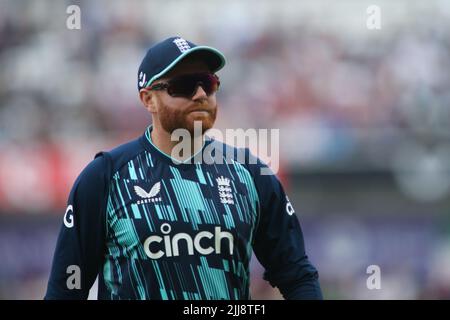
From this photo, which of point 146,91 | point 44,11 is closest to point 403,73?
point 44,11

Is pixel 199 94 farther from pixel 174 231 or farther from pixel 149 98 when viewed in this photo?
pixel 174 231

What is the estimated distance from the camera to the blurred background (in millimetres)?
11242

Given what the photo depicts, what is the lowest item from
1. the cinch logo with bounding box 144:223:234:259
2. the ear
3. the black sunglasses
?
the cinch logo with bounding box 144:223:234:259

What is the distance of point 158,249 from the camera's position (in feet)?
11.8

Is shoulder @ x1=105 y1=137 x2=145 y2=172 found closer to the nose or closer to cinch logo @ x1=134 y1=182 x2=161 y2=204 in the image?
cinch logo @ x1=134 y1=182 x2=161 y2=204

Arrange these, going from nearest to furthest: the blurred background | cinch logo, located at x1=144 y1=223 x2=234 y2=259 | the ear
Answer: cinch logo, located at x1=144 y1=223 x2=234 y2=259 < the ear < the blurred background

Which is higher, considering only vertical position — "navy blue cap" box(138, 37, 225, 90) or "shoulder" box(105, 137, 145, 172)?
"navy blue cap" box(138, 37, 225, 90)

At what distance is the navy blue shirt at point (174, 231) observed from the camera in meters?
3.60

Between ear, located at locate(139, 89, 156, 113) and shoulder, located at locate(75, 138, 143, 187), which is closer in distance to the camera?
shoulder, located at locate(75, 138, 143, 187)

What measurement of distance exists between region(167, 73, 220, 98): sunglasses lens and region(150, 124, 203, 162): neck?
0.63 ft

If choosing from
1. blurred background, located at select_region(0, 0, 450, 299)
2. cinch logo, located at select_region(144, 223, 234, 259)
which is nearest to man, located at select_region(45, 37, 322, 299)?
cinch logo, located at select_region(144, 223, 234, 259)

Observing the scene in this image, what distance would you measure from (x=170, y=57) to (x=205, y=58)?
168 mm

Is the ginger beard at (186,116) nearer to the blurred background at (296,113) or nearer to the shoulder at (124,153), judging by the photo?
the shoulder at (124,153)

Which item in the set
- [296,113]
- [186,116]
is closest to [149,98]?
[186,116]
